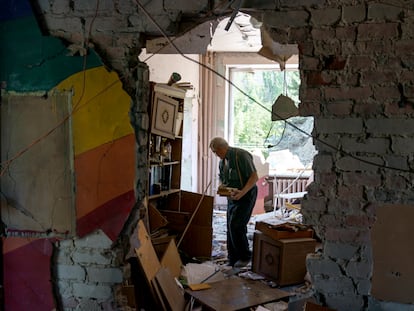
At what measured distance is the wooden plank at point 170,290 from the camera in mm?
3473

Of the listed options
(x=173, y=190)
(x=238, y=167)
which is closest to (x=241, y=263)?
(x=238, y=167)

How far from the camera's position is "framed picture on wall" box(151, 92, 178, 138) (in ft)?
14.9

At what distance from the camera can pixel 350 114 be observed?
2473 mm

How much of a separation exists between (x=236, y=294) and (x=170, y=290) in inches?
27.0

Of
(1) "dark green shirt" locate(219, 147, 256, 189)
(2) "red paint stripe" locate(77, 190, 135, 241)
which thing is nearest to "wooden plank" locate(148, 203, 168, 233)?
(1) "dark green shirt" locate(219, 147, 256, 189)

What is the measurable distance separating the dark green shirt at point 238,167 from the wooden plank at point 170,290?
4.62ft

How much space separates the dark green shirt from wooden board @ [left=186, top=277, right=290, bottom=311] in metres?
1.07

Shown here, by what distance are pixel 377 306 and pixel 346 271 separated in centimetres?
26

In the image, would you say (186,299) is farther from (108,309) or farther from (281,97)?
(281,97)

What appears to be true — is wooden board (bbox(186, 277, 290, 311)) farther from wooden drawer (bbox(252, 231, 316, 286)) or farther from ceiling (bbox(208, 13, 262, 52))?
ceiling (bbox(208, 13, 262, 52))

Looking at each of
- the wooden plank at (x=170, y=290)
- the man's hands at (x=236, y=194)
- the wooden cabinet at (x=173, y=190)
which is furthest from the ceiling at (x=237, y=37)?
the wooden plank at (x=170, y=290)

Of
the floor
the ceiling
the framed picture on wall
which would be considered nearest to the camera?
the floor

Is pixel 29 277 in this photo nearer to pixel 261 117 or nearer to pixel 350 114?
pixel 350 114

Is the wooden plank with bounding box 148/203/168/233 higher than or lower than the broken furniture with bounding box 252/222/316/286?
higher
